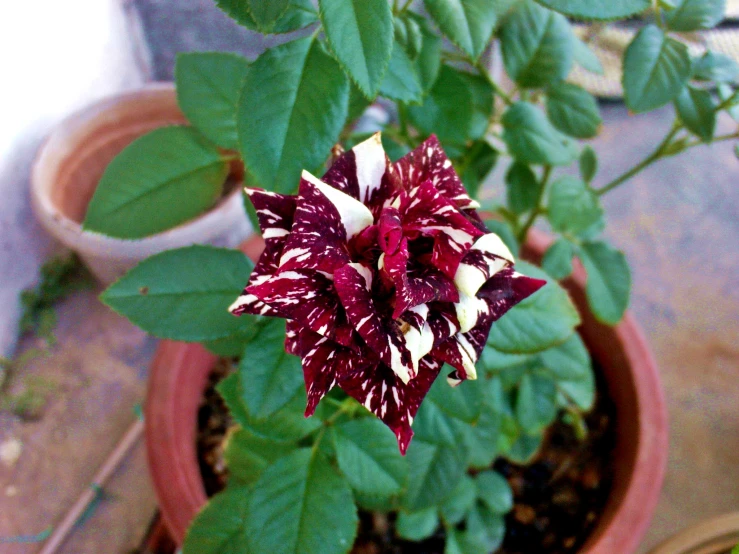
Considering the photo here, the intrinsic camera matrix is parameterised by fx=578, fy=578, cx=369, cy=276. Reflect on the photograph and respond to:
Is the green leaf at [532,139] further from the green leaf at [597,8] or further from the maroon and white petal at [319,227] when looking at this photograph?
the maroon and white petal at [319,227]

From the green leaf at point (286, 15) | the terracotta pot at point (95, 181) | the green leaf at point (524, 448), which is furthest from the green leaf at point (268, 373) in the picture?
the terracotta pot at point (95, 181)

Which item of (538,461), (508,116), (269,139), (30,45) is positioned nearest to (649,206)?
(538,461)

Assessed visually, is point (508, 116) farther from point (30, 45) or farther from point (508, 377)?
point (30, 45)

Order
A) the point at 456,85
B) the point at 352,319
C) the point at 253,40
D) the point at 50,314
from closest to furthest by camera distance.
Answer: the point at 352,319 < the point at 456,85 < the point at 50,314 < the point at 253,40

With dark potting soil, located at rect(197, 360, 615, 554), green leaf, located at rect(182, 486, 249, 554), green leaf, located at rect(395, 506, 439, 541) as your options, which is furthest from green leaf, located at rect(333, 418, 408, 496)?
dark potting soil, located at rect(197, 360, 615, 554)

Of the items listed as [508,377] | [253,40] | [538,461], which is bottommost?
[538,461]

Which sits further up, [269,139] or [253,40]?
Answer: [269,139]

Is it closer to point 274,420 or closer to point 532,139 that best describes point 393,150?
point 532,139

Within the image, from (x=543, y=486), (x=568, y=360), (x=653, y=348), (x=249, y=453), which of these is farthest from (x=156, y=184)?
(x=653, y=348)
